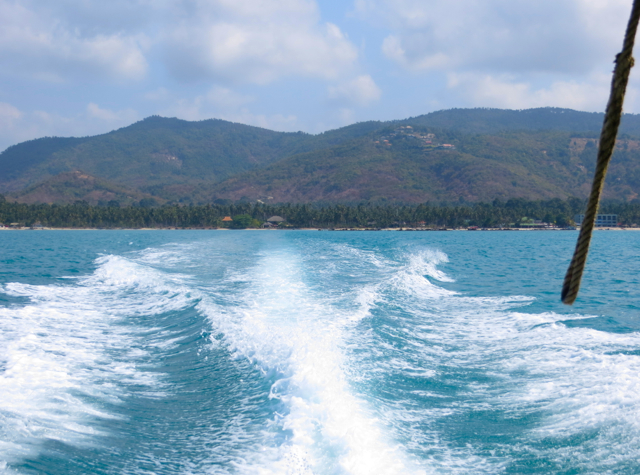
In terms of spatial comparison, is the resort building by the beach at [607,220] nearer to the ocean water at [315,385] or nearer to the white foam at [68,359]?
the ocean water at [315,385]

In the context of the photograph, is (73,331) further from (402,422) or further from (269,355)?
(402,422)

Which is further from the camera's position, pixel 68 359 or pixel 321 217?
pixel 321 217

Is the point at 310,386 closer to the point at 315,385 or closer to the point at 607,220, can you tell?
the point at 315,385

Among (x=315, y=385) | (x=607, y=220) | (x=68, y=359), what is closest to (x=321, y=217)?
(x=607, y=220)

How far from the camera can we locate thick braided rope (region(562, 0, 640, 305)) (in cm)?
214

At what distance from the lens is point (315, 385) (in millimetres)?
8547

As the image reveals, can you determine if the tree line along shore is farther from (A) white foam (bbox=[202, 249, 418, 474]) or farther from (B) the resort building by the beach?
(A) white foam (bbox=[202, 249, 418, 474])

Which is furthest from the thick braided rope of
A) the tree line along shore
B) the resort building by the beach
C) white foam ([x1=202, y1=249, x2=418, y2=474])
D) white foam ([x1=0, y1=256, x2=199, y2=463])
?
the resort building by the beach

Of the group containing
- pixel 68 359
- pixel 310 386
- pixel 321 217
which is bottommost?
pixel 68 359

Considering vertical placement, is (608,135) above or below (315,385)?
above

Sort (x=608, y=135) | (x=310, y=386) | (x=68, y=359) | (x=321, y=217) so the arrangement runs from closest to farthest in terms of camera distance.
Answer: (x=608, y=135)
(x=310, y=386)
(x=68, y=359)
(x=321, y=217)

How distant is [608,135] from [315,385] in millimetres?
7104

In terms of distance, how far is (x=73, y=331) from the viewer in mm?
13633

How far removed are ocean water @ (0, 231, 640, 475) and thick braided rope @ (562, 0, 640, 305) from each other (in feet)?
15.4
